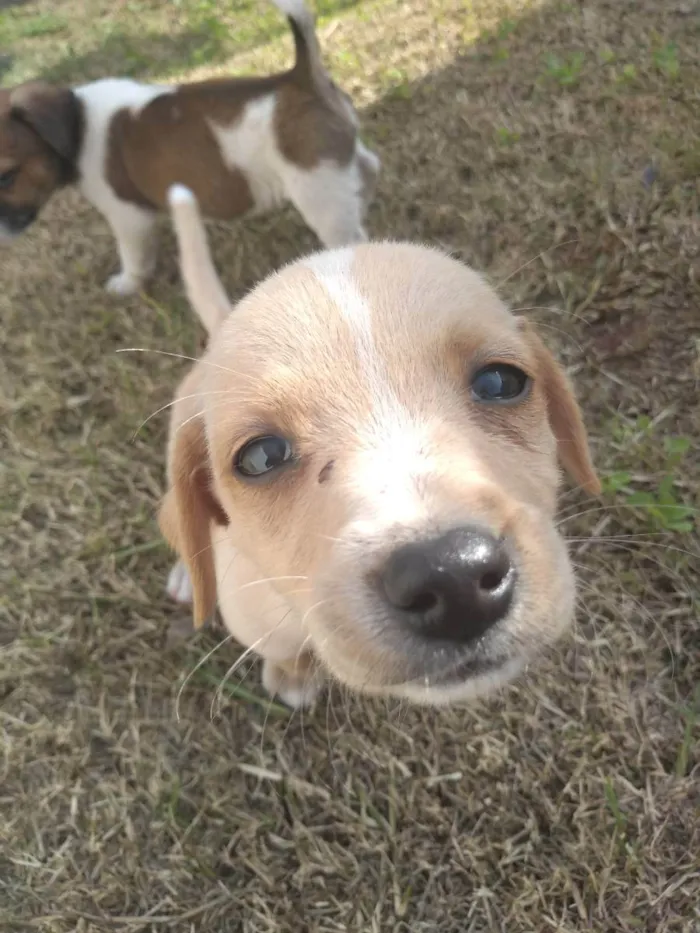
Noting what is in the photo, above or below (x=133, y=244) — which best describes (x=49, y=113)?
above

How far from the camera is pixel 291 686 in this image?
2789mm

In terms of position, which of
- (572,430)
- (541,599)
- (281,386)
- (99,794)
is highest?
(281,386)

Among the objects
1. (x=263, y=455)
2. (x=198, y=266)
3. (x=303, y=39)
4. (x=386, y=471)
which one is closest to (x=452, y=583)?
(x=386, y=471)

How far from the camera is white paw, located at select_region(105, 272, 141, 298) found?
4.50 meters

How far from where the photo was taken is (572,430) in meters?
2.18

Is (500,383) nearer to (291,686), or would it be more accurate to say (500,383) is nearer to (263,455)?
(263,455)

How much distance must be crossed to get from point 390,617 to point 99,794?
214 cm

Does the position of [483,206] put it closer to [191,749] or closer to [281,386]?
[281,386]

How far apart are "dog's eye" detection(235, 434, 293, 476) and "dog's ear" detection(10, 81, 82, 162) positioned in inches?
133

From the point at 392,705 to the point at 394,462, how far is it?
162cm

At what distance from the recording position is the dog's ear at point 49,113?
4117mm

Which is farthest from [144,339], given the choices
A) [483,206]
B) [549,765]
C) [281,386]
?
[549,765]

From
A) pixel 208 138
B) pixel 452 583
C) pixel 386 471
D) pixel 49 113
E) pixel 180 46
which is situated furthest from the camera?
pixel 180 46

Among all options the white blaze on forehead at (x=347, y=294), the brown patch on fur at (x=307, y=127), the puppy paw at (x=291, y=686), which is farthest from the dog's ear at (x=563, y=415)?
the brown patch on fur at (x=307, y=127)
